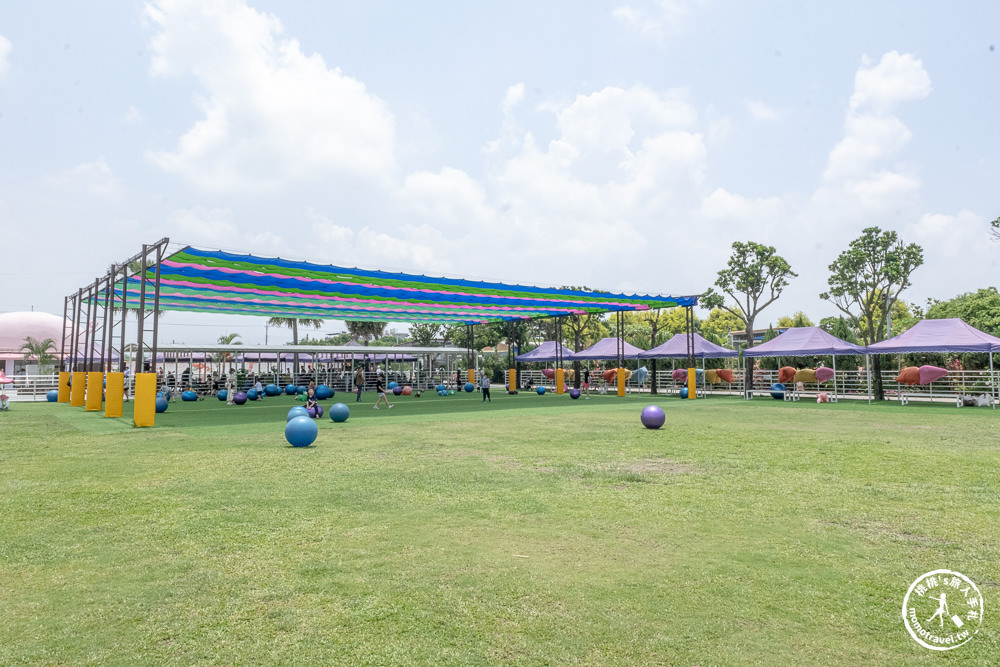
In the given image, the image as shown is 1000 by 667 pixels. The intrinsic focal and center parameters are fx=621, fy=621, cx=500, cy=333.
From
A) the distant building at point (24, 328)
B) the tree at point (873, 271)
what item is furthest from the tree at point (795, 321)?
the distant building at point (24, 328)

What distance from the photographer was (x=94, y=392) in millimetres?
22922

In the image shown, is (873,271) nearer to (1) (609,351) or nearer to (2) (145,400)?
(1) (609,351)

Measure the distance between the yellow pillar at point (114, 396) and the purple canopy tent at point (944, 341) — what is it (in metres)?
27.7

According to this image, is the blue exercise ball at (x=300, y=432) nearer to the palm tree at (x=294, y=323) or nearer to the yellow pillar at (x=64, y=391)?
the yellow pillar at (x=64, y=391)

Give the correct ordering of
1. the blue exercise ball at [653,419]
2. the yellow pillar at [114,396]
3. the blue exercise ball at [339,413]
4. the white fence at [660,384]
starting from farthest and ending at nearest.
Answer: the white fence at [660,384] → the yellow pillar at [114,396] → the blue exercise ball at [339,413] → the blue exercise ball at [653,419]

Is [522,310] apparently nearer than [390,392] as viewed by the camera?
Yes

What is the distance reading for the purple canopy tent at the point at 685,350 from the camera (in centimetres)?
3325

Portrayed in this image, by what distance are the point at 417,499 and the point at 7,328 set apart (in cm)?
8314

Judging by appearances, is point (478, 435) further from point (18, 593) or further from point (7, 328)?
point (7, 328)

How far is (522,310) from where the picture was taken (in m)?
32.5

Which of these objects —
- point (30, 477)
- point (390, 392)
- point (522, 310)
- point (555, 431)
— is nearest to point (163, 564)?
point (30, 477)

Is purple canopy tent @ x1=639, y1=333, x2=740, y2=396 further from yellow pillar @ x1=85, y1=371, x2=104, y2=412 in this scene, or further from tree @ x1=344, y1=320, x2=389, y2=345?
tree @ x1=344, y1=320, x2=389, y2=345

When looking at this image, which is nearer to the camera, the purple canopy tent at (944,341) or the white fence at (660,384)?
the purple canopy tent at (944,341)

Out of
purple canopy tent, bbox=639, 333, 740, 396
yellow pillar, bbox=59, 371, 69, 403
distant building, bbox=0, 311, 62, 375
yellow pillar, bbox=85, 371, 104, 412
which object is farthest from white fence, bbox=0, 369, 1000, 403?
distant building, bbox=0, 311, 62, 375
